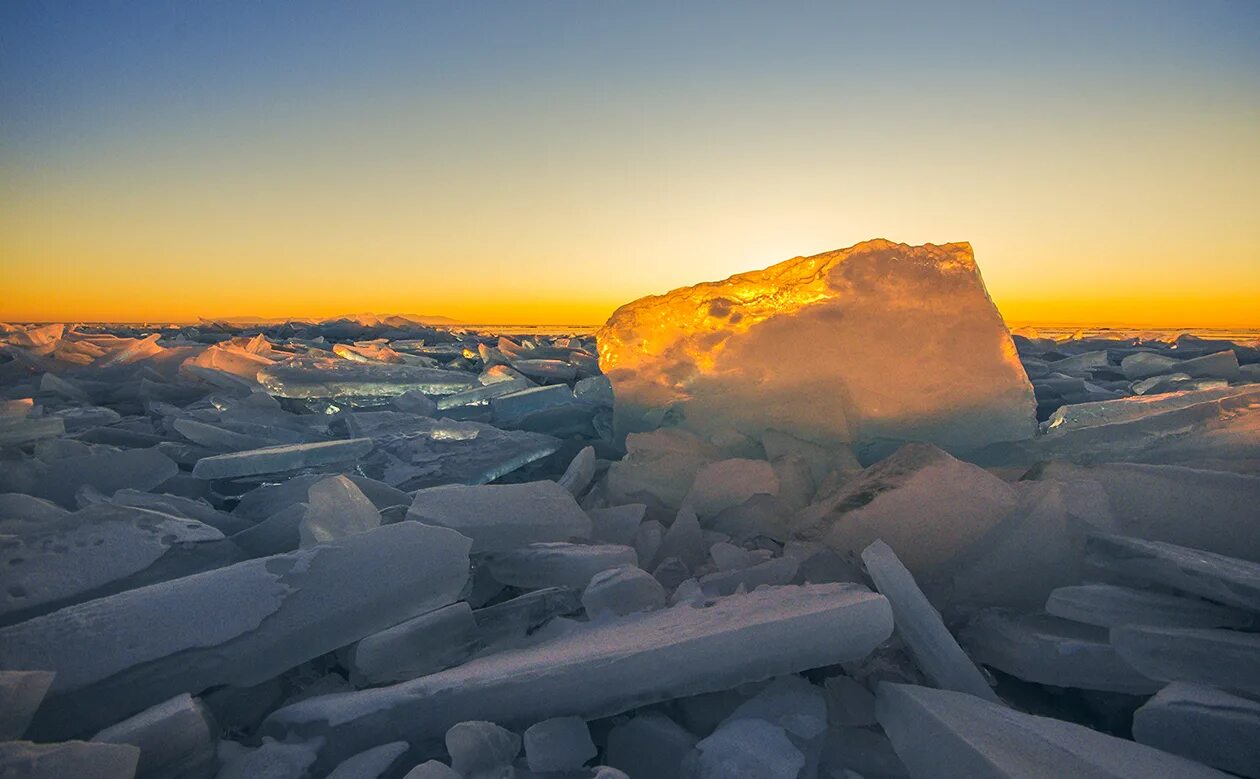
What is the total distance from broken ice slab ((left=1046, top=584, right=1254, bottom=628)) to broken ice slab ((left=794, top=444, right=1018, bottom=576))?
0.64 ft

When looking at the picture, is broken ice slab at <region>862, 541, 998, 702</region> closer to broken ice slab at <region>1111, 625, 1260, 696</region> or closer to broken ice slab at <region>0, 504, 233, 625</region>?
broken ice slab at <region>1111, 625, 1260, 696</region>

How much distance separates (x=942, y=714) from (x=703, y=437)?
1.28 meters

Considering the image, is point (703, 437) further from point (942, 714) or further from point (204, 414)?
point (204, 414)

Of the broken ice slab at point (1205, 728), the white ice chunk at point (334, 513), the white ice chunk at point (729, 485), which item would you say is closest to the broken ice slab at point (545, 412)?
the white ice chunk at point (729, 485)

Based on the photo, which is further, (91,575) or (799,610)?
(91,575)

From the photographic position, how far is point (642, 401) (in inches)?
85.2

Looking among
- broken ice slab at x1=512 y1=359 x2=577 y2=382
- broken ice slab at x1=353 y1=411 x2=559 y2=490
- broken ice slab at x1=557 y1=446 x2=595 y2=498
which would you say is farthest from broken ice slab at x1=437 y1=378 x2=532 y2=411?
broken ice slab at x1=557 y1=446 x2=595 y2=498

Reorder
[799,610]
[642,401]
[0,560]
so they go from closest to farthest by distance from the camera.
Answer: [799,610] < [0,560] < [642,401]

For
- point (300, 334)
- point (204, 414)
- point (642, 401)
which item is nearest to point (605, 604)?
point (642, 401)

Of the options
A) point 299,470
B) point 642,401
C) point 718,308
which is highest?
point 718,308

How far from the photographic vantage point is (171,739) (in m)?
0.76

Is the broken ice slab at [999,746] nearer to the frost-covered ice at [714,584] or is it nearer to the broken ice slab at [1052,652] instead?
the frost-covered ice at [714,584]

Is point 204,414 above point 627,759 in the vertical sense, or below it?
above

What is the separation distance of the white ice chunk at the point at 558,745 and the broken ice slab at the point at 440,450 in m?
1.16
